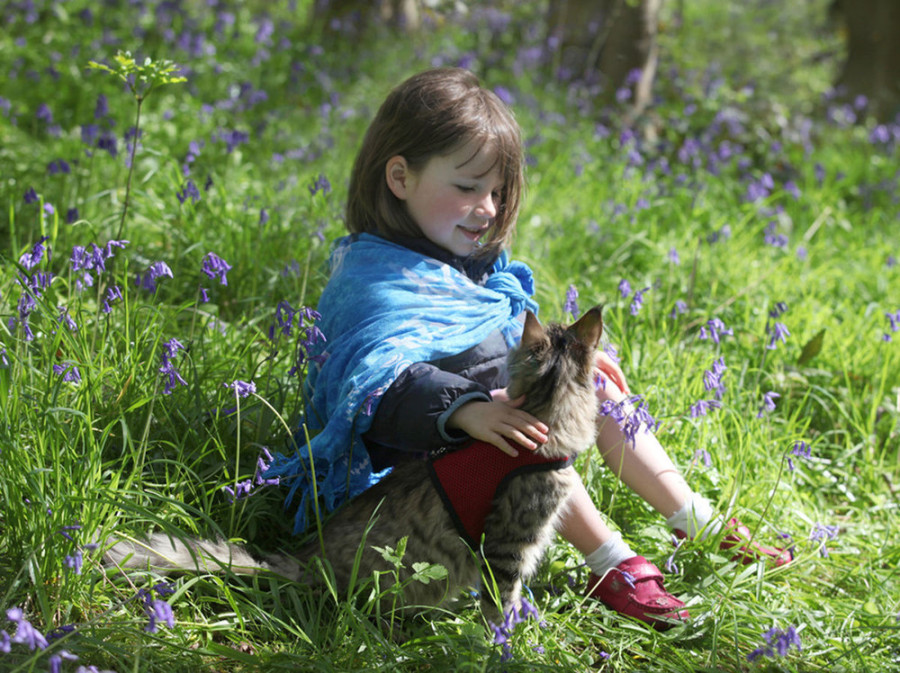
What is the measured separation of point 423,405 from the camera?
8.41 ft

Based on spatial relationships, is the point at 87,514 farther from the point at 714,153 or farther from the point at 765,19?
the point at 765,19

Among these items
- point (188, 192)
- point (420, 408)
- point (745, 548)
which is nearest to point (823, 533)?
point (745, 548)

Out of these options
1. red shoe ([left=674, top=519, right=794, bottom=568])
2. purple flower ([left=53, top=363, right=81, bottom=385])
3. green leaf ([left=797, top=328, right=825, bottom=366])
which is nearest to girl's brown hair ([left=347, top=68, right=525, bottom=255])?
purple flower ([left=53, top=363, right=81, bottom=385])

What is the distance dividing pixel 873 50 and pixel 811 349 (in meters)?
7.47

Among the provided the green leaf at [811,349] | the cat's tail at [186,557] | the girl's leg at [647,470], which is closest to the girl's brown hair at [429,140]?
the girl's leg at [647,470]

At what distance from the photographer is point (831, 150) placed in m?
7.62

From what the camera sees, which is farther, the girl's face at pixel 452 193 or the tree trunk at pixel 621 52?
the tree trunk at pixel 621 52

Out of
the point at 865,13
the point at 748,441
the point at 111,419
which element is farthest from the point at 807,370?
the point at 865,13

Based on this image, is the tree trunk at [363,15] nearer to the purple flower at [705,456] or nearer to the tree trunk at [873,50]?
the tree trunk at [873,50]

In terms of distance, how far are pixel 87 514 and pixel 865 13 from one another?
34.9ft

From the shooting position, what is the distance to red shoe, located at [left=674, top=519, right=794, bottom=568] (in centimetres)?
301

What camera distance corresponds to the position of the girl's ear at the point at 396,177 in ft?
10.3

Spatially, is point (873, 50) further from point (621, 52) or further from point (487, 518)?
point (487, 518)

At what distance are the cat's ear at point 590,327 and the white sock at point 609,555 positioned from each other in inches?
30.8
